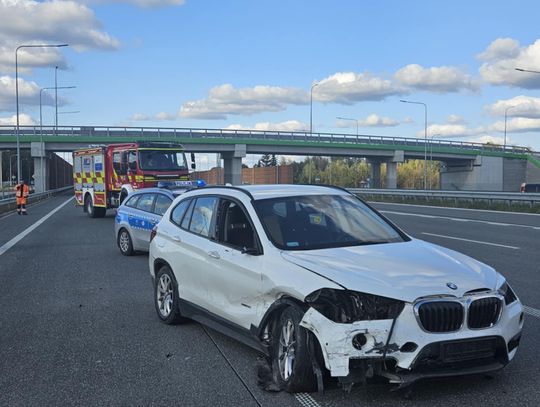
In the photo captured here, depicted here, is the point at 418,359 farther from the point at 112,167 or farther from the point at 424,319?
the point at 112,167

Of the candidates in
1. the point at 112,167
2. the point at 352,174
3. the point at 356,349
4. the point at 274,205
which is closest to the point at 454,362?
the point at 356,349

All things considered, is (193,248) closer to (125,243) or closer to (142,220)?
(142,220)

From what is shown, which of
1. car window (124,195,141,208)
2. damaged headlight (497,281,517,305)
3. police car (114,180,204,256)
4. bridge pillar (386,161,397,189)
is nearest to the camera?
damaged headlight (497,281,517,305)

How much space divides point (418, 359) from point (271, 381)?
1245 mm

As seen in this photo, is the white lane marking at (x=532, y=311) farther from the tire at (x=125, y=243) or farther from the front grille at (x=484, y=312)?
the tire at (x=125, y=243)

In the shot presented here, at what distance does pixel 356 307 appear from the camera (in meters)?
4.19

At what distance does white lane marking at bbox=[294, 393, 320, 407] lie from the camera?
14.4ft

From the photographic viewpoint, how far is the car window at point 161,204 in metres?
12.1

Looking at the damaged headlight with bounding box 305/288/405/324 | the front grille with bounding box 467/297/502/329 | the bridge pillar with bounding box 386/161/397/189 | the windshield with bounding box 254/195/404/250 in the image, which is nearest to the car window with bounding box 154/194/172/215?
the windshield with bounding box 254/195/404/250

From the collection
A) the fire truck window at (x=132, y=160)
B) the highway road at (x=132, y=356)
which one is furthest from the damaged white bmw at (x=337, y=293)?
the fire truck window at (x=132, y=160)

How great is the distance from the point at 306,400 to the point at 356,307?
0.84m

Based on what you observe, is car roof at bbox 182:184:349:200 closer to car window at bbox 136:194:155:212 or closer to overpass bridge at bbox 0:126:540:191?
car window at bbox 136:194:155:212

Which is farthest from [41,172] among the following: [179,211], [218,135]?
[179,211]

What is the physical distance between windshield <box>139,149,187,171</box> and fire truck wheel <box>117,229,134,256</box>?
376 inches
